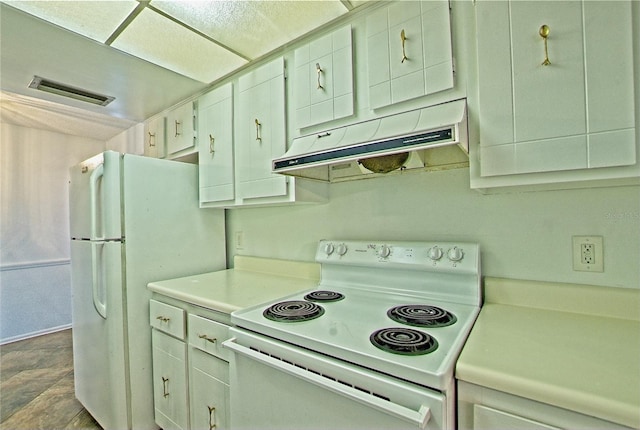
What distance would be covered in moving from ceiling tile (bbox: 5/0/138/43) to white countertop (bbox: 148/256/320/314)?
139 centimetres

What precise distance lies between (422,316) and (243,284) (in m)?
Result: 1.06

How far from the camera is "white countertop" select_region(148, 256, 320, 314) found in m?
1.44

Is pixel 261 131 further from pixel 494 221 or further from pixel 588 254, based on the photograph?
pixel 588 254

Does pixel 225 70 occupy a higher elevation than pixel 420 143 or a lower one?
higher

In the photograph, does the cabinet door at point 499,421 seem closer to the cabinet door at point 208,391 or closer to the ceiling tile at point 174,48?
the cabinet door at point 208,391

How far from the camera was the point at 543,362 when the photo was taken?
0.76 metres

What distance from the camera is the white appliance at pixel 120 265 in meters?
1.71

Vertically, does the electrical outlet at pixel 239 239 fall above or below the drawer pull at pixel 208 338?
above

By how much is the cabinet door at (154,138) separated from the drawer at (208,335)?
1615 mm

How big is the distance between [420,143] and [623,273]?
2.82 ft

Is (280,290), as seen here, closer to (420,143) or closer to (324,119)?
(324,119)

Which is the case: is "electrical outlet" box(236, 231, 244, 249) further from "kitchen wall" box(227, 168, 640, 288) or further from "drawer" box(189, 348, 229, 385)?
"drawer" box(189, 348, 229, 385)

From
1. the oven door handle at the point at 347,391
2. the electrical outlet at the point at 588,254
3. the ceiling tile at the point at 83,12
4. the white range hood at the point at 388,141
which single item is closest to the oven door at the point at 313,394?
the oven door handle at the point at 347,391

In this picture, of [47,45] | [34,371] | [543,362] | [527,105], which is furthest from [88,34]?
[34,371]
